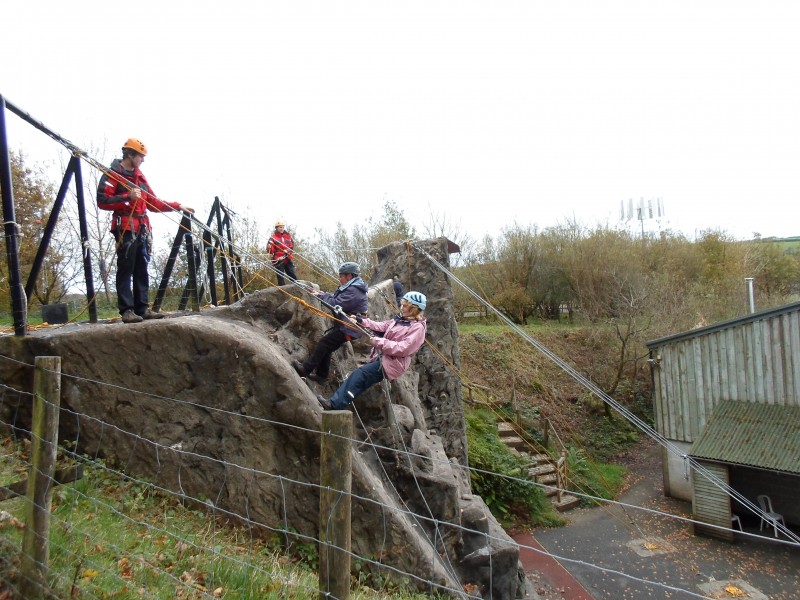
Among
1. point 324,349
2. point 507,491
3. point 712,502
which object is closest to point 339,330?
point 324,349

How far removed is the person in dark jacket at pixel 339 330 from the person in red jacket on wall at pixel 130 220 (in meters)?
1.59

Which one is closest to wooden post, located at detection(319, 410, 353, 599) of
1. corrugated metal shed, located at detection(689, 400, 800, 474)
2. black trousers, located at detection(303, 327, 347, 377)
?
black trousers, located at detection(303, 327, 347, 377)

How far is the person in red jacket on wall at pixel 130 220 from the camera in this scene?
5211mm

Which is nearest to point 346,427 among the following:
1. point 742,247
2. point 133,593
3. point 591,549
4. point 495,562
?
point 133,593

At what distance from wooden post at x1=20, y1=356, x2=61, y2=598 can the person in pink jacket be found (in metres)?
2.62

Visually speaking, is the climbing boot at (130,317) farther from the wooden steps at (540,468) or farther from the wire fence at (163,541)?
the wooden steps at (540,468)

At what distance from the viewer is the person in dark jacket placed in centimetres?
579

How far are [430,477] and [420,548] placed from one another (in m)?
1.06

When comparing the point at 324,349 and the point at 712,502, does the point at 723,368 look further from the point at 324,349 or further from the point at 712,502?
the point at 324,349

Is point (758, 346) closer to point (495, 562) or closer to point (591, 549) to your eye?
point (591, 549)

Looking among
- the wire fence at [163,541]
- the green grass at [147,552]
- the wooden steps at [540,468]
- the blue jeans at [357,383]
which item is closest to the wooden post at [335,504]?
the wire fence at [163,541]

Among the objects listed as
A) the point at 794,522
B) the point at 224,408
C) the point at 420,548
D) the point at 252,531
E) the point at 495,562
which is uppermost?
the point at 224,408

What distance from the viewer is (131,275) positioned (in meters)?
Result: 5.38

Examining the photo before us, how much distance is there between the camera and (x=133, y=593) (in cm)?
321
